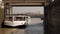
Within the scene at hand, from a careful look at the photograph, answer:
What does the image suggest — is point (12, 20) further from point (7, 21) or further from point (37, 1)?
point (37, 1)

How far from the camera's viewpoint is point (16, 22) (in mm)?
25828

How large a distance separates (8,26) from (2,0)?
491 centimetres

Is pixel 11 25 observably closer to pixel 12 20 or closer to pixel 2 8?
pixel 12 20

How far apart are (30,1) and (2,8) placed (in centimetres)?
542

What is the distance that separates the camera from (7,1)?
27906 mm

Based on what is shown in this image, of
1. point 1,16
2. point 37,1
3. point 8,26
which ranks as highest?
point 37,1

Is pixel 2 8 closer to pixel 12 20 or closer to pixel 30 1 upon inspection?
Result: pixel 12 20

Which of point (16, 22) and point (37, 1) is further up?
point (37, 1)

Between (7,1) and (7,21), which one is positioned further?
(7,1)

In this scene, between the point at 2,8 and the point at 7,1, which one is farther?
the point at 7,1

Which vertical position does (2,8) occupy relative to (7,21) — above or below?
above

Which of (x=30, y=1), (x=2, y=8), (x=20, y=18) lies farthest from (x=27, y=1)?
(x=2, y=8)

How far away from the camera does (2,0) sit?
90.3 ft

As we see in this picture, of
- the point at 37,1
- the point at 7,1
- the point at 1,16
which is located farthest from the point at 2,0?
the point at 37,1
